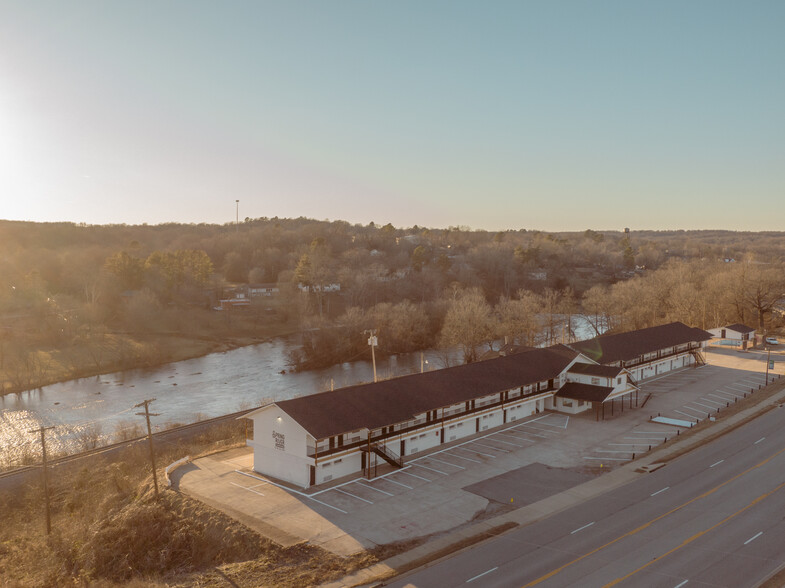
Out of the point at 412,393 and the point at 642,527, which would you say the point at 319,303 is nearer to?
the point at 412,393

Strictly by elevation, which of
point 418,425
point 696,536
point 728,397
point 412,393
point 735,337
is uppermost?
point 412,393

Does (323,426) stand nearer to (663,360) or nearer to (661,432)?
(661,432)

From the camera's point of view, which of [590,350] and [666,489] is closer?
[666,489]

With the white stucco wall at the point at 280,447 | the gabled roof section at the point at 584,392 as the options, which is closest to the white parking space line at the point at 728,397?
the gabled roof section at the point at 584,392

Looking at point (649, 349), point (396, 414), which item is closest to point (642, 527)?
point (396, 414)

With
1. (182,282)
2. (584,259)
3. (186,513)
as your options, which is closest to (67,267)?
(182,282)

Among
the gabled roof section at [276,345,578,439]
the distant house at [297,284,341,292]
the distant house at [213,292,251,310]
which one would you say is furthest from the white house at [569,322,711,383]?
the distant house at [213,292,251,310]

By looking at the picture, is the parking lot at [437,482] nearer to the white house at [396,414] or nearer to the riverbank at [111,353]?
the white house at [396,414]

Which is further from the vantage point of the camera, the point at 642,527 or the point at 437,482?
the point at 437,482
